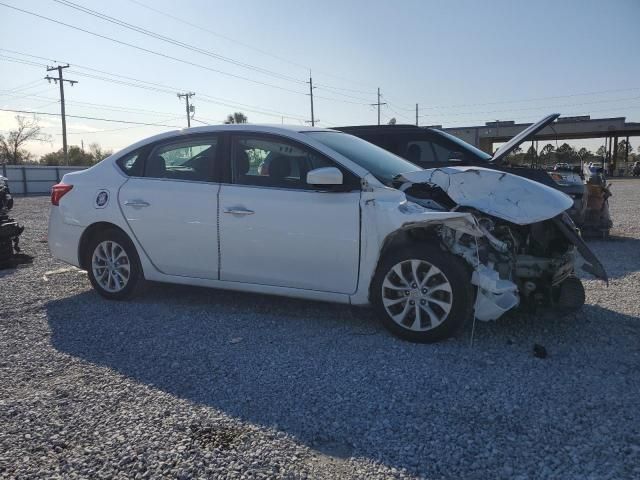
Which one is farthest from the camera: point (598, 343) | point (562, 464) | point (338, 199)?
point (338, 199)

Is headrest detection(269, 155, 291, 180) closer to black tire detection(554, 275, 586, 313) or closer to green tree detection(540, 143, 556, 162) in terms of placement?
black tire detection(554, 275, 586, 313)

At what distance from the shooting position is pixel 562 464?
2.56 metres

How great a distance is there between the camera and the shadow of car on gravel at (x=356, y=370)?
2855 mm

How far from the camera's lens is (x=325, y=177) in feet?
14.3

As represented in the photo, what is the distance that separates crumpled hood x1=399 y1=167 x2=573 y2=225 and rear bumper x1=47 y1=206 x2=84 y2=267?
3677 mm

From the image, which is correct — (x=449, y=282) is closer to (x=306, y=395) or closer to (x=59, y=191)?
(x=306, y=395)

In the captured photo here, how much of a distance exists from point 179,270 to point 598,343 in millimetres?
3712

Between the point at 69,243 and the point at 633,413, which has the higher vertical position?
the point at 69,243

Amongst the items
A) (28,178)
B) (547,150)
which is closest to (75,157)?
(28,178)

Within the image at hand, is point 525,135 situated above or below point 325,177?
above

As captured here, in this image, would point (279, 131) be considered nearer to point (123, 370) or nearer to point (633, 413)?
point (123, 370)

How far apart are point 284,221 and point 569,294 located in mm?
2479

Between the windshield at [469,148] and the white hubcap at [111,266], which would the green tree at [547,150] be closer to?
the windshield at [469,148]

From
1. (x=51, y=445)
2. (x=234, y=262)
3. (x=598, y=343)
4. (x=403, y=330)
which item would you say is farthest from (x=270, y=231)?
(x=598, y=343)
